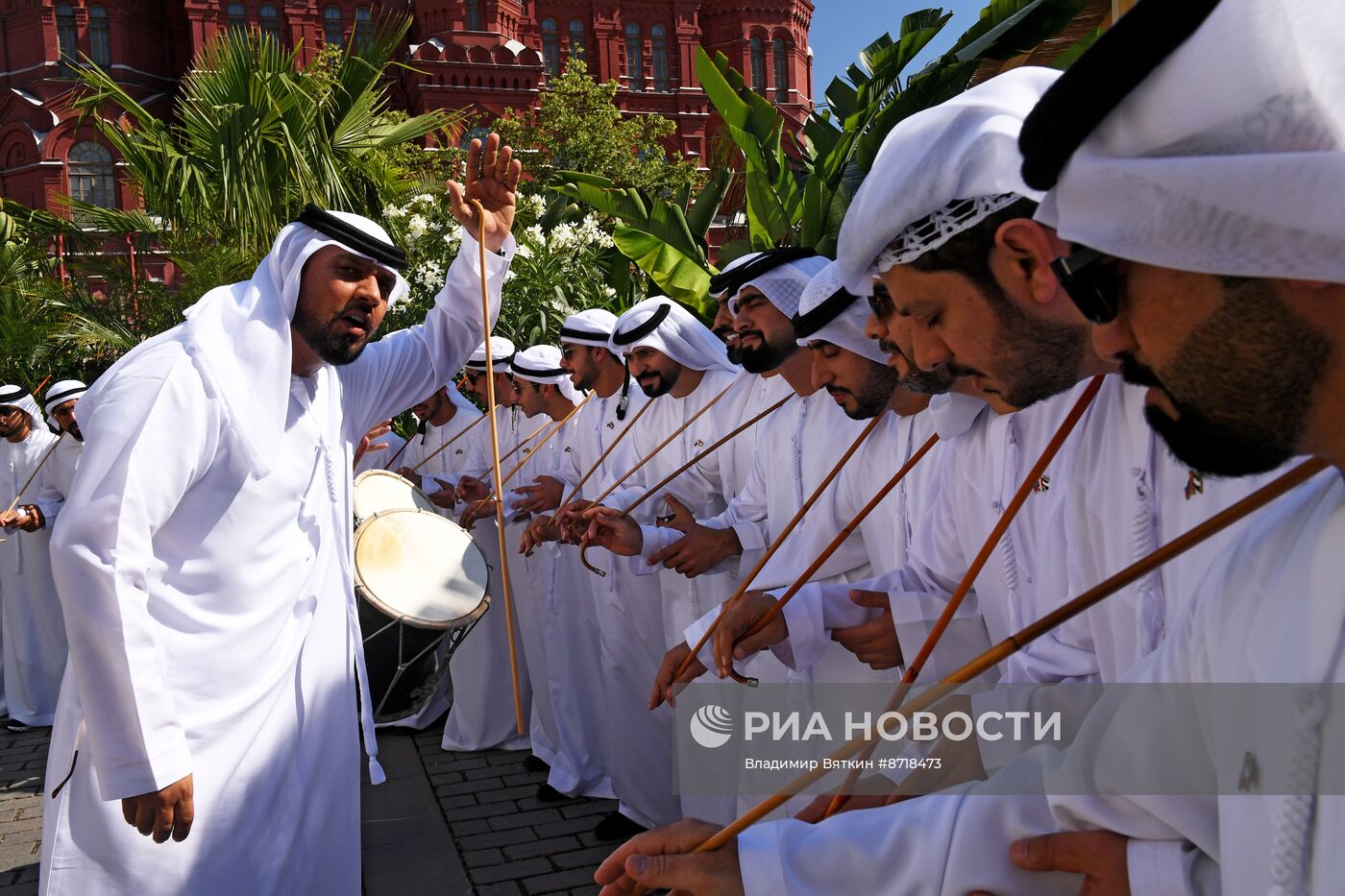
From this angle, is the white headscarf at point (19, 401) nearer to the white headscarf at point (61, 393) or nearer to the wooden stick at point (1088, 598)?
the white headscarf at point (61, 393)

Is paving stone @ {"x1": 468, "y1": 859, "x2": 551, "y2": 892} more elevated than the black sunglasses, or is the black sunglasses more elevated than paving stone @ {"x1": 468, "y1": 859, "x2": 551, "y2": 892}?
the black sunglasses

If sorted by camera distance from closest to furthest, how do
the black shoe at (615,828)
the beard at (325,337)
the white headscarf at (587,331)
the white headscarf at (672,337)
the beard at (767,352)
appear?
the beard at (325,337)
the beard at (767,352)
the black shoe at (615,828)
the white headscarf at (672,337)
the white headscarf at (587,331)

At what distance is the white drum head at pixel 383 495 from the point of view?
542cm

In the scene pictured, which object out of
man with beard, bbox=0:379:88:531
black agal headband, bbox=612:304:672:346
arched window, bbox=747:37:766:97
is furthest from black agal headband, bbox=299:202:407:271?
arched window, bbox=747:37:766:97

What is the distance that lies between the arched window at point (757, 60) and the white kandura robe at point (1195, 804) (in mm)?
39177

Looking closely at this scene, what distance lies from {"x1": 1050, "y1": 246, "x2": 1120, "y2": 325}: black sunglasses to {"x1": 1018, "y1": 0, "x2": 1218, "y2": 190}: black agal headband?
0.08m

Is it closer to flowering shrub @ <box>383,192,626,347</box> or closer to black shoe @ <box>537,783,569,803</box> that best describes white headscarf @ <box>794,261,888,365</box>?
black shoe @ <box>537,783,569,803</box>

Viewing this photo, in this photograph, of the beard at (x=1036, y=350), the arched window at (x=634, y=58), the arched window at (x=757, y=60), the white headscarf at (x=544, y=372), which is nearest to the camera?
the beard at (x=1036, y=350)

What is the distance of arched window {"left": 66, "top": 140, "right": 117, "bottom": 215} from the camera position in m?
32.8

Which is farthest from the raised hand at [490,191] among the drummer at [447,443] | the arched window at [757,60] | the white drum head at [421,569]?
the arched window at [757,60]

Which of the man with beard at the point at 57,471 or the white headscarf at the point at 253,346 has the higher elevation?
the white headscarf at the point at 253,346

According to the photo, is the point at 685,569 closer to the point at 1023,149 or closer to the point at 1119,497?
the point at 1119,497

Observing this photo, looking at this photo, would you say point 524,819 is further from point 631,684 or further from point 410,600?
point 410,600

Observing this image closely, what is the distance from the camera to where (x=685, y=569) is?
4375 mm
